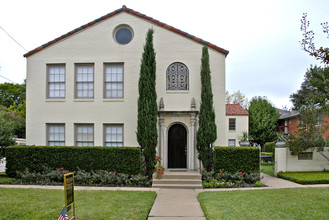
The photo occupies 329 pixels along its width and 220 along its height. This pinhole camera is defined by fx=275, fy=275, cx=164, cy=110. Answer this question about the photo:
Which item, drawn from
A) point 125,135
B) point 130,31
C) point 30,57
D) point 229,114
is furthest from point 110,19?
point 229,114

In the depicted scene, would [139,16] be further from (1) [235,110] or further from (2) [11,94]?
(2) [11,94]

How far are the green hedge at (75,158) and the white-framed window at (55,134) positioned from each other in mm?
1931

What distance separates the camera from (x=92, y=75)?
48.4 ft

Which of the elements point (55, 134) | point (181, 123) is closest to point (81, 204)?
point (181, 123)

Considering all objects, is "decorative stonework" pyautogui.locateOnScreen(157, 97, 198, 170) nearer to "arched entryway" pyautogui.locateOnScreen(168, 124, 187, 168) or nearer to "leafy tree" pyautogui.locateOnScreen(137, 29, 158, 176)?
"arched entryway" pyautogui.locateOnScreen(168, 124, 187, 168)

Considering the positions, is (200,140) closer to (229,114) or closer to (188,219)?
(188,219)

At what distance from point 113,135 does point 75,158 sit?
2487 millimetres

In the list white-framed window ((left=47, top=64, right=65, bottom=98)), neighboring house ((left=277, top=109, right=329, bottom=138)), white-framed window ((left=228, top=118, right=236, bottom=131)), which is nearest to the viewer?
white-framed window ((left=47, top=64, right=65, bottom=98))

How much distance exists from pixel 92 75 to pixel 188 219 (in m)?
10.2

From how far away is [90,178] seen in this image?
12.0 meters

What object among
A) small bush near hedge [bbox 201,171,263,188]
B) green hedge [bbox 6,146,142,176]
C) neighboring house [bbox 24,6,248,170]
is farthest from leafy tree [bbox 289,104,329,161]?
green hedge [bbox 6,146,142,176]

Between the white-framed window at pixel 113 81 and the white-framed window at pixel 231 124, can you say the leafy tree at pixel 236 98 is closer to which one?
the white-framed window at pixel 231 124

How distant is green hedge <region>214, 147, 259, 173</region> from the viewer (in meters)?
12.4

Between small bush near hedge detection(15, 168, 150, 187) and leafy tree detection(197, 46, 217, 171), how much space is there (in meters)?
2.96
